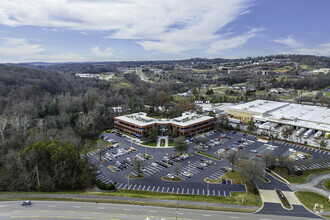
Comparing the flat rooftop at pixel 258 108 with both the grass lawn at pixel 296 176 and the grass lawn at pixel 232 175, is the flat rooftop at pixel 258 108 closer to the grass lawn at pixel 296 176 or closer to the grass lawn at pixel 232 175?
the grass lawn at pixel 296 176

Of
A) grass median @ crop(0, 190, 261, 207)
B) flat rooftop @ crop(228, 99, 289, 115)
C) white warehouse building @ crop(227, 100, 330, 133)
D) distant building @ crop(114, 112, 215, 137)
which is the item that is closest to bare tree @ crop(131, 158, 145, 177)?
grass median @ crop(0, 190, 261, 207)

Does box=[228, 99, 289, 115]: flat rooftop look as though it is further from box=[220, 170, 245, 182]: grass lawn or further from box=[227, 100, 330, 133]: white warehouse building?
box=[220, 170, 245, 182]: grass lawn

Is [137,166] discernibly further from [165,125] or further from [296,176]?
[296,176]

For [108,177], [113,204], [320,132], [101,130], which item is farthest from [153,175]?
[320,132]

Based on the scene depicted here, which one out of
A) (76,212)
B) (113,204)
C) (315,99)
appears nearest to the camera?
(76,212)

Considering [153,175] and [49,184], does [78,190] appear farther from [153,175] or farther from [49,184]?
[153,175]

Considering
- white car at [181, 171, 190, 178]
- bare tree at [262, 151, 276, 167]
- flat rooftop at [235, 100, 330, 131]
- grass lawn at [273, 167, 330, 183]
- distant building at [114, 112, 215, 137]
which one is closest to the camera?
grass lawn at [273, 167, 330, 183]

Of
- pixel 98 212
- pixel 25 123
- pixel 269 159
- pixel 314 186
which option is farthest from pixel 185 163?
pixel 25 123
